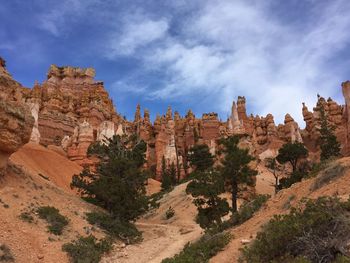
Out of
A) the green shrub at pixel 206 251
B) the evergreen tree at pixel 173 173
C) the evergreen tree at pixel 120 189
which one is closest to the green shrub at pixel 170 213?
the evergreen tree at pixel 120 189

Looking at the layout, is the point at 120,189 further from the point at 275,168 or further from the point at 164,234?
the point at 275,168

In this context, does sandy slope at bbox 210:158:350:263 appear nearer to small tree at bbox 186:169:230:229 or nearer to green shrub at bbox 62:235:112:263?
small tree at bbox 186:169:230:229

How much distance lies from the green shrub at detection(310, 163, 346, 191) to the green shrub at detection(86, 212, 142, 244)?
1246 centimetres

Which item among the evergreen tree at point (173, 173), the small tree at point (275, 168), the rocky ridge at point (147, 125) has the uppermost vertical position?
the rocky ridge at point (147, 125)

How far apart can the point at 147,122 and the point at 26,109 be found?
57146 mm

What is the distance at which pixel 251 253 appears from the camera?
11523 millimetres

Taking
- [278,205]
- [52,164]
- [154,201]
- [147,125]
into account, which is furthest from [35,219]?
[147,125]

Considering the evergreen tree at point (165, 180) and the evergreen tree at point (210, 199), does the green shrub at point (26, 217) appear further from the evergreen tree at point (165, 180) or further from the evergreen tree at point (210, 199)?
the evergreen tree at point (165, 180)

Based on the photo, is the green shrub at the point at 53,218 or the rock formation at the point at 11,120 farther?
the rock formation at the point at 11,120

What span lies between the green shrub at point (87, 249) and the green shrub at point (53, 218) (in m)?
1.22

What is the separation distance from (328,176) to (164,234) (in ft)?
48.2

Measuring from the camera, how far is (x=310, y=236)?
991 cm

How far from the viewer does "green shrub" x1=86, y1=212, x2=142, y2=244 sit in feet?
77.6

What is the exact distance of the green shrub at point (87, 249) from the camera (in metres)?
17.5
